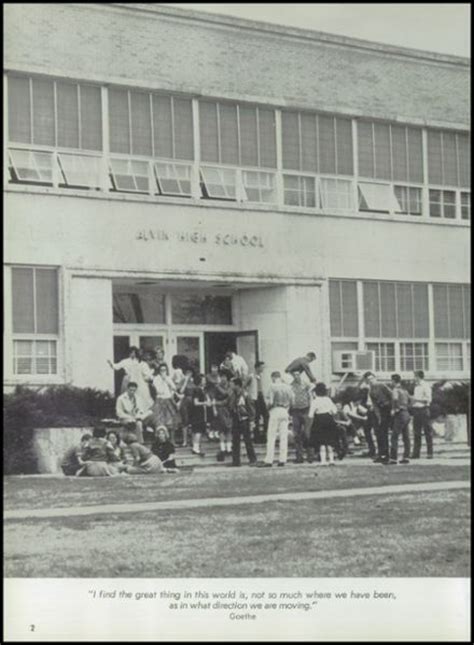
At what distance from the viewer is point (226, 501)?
1211 cm

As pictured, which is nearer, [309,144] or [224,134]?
[224,134]

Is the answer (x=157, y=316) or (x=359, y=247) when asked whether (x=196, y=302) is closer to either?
(x=157, y=316)

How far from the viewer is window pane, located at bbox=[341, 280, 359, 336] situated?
1589cm

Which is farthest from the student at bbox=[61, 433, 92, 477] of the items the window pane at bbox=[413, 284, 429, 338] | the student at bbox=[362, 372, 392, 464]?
the window pane at bbox=[413, 284, 429, 338]

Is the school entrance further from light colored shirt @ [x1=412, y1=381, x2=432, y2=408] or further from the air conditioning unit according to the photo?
light colored shirt @ [x1=412, y1=381, x2=432, y2=408]

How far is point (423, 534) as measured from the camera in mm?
11250

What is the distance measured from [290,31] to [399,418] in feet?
19.0

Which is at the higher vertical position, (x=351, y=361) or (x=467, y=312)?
(x=467, y=312)

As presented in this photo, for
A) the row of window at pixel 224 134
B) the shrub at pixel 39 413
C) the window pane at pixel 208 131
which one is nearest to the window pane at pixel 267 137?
the row of window at pixel 224 134

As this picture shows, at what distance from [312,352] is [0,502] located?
6.09 m

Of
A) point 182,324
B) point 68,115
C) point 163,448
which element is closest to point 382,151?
point 182,324

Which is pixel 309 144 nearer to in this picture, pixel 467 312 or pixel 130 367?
pixel 467 312

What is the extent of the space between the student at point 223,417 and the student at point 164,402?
0.61 m

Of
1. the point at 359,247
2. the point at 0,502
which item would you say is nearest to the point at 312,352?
the point at 359,247
